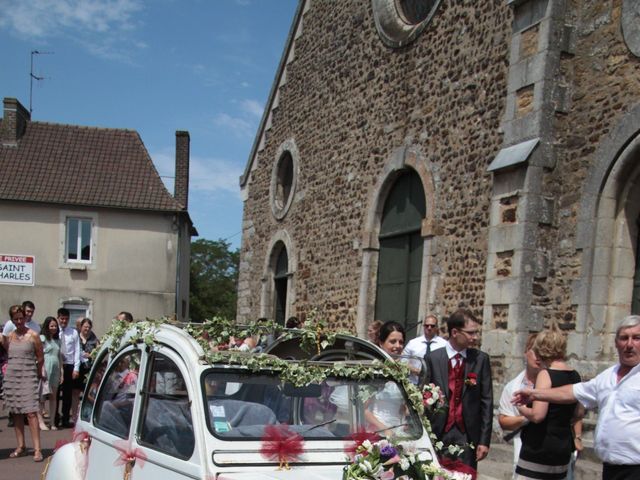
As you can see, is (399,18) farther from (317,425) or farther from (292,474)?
(292,474)

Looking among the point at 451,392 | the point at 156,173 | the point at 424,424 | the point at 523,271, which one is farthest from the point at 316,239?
the point at 156,173

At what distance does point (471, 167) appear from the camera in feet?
34.6

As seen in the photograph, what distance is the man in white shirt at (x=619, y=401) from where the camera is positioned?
13.3 ft

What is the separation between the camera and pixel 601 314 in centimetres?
833

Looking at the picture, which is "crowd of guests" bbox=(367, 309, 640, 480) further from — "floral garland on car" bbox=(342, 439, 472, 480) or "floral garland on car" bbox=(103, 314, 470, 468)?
"floral garland on car" bbox=(342, 439, 472, 480)

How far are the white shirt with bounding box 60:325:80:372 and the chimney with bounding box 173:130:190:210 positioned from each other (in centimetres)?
1560

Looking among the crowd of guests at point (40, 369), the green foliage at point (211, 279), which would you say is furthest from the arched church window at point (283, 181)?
the green foliage at point (211, 279)

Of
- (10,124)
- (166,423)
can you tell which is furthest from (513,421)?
(10,124)

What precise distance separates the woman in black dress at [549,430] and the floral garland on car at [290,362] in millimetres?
493

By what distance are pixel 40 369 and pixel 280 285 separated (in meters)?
9.68

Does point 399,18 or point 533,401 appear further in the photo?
point 399,18

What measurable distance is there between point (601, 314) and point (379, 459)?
18.3ft

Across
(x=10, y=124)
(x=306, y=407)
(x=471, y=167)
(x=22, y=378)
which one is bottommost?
(x=22, y=378)

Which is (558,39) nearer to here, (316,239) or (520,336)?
(520,336)
